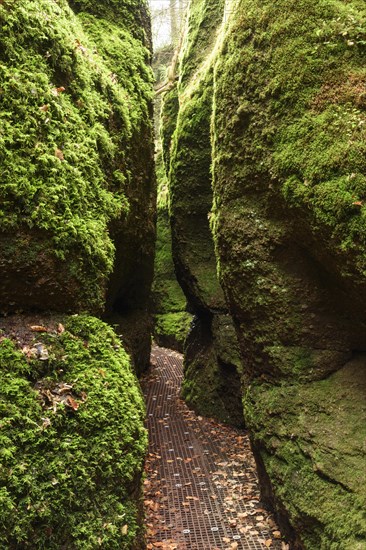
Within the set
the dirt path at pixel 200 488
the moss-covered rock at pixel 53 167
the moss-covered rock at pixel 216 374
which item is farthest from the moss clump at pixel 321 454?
the moss-covered rock at pixel 216 374

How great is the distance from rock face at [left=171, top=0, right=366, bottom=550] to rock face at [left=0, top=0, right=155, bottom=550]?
5.50 feet

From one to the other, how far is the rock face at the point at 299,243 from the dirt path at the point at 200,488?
47cm

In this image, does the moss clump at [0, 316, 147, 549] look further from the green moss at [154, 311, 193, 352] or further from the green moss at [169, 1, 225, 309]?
the green moss at [154, 311, 193, 352]

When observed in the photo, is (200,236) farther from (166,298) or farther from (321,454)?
(321,454)

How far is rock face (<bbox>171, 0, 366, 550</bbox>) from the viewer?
4.59 metres

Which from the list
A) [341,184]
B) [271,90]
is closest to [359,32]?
[271,90]

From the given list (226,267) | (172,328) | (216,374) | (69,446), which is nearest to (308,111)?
(226,267)

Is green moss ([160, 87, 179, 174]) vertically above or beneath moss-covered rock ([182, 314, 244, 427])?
above

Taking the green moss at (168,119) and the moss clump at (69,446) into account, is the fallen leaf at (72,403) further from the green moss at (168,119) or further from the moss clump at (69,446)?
the green moss at (168,119)

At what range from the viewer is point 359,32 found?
478 centimetres

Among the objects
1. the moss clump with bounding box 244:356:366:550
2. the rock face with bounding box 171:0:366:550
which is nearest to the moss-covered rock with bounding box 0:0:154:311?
the rock face with bounding box 171:0:366:550

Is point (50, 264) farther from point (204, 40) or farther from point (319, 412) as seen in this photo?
point (204, 40)

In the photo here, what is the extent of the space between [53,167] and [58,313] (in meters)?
1.39

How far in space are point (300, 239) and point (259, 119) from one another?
59.7 inches
